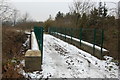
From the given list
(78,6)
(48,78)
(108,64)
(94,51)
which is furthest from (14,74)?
(78,6)

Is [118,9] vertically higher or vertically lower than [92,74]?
higher

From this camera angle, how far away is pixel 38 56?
7.55 meters

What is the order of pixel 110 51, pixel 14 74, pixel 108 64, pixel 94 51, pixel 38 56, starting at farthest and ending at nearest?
pixel 94 51 < pixel 110 51 < pixel 108 64 < pixel 38 56 < pixel 14 74

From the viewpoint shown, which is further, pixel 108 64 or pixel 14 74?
pixel 108 64

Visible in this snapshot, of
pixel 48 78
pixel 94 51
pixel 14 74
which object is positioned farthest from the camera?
pixel 94 51

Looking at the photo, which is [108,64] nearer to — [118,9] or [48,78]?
[118,9]

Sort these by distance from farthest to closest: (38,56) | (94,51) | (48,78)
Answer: (94,51)
(38,56)
(48,78)

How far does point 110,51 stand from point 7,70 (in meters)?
6.46

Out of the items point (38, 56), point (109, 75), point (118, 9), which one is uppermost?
point (118, 9)

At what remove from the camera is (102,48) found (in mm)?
11961

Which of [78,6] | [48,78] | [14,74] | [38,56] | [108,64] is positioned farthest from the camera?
[78,6]

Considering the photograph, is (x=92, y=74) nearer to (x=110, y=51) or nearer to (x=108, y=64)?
(x=108, y=64)

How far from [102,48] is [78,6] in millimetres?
25847

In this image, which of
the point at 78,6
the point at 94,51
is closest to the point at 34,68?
the point at 94,51
